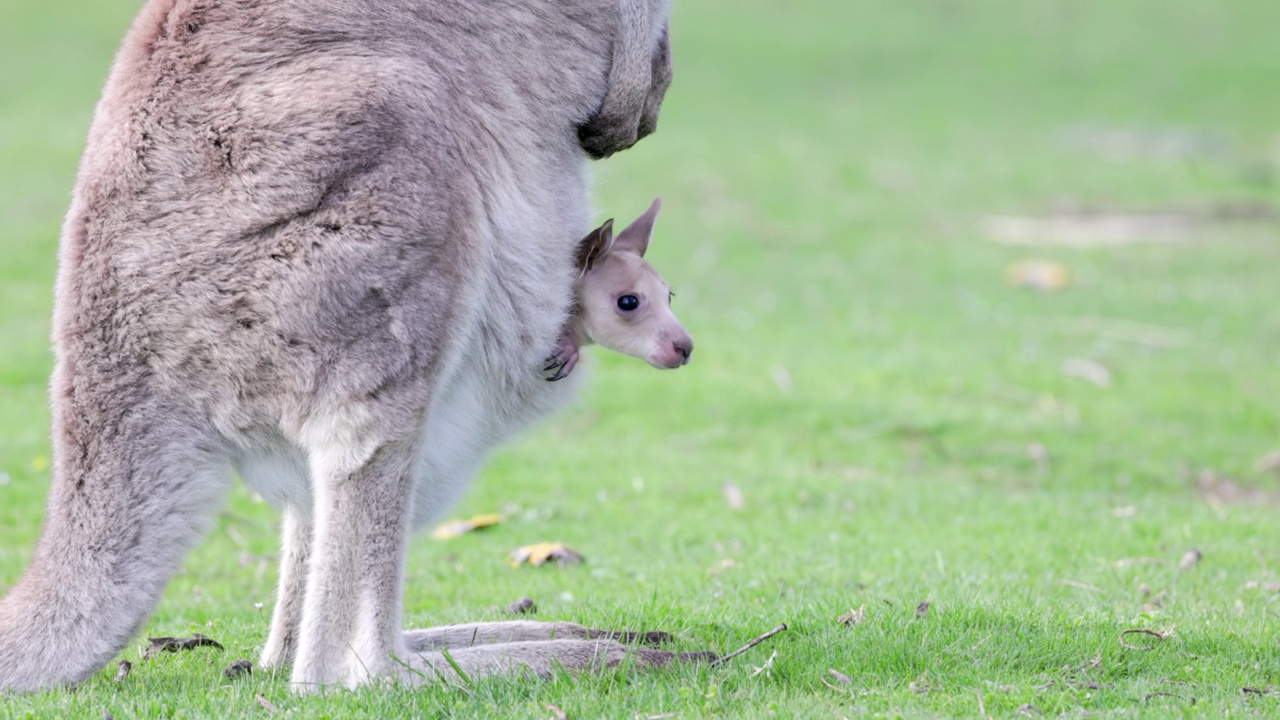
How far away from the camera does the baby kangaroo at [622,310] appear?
4.23 m

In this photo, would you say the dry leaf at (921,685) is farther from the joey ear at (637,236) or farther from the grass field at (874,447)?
the joey ear at (637,236)

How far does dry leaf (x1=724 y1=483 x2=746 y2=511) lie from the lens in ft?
23.7

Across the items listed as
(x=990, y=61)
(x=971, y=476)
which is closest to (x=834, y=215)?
(x=971, y=476)

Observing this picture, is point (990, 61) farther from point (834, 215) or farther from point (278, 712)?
point (278, 712)

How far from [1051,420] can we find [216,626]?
5830mm

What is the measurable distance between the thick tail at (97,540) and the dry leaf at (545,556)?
259 centimetres

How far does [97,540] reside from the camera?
11.4 feet

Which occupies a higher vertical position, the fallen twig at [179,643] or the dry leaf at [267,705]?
the dry leaf at [267,705]

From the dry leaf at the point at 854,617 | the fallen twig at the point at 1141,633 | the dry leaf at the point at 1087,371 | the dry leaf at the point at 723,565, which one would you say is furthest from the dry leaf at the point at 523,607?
the dry leaf at the point at 1087,371

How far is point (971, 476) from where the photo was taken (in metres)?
Answer: 8.20

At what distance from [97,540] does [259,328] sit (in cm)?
66

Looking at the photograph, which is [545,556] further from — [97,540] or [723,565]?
[97,540]

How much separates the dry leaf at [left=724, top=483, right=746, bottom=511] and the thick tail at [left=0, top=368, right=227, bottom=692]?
4.04 metres

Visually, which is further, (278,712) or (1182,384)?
(1182,384)
